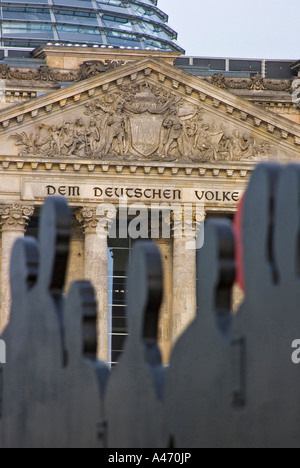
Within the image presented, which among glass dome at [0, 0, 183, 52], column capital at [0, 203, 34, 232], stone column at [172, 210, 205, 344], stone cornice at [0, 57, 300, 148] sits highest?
glass dome at [0, 0, 183, 52]

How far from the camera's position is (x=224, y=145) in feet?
213

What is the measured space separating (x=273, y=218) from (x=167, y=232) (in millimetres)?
50588

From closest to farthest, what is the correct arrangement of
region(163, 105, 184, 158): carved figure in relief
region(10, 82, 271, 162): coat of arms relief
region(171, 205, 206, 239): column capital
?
region(10, 82, 271, 162): coat of arms relief < region(171, 205, 206, 239): column capital < region(163, 105, 184, 158): carved figure in relief

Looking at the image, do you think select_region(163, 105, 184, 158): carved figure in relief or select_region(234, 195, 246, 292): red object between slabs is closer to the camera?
select_region(234, 195, 246, 292): red object between slabs

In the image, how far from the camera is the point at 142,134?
64.4m

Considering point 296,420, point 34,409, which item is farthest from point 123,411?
point 296,420

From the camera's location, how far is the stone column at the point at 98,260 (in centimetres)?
6188

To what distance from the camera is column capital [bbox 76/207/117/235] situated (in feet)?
209

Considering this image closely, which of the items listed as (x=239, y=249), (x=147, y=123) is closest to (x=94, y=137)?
(x=147, y=123)

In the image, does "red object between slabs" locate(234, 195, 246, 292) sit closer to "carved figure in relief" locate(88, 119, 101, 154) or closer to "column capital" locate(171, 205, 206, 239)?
"carved figure in relief" locate(88, 119, 101, 154)

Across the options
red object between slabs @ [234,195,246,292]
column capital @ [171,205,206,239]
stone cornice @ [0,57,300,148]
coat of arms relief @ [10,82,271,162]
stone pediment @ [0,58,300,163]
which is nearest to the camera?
red object between slabs @ [234,195,246,292]

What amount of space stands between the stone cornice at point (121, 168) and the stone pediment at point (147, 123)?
36 cm

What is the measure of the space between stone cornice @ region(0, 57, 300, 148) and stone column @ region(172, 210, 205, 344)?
4583 millimetres

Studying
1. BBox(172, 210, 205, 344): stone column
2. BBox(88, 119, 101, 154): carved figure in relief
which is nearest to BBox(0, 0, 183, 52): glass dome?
BBox(88, 119, 101, 154): carved figure in relief
